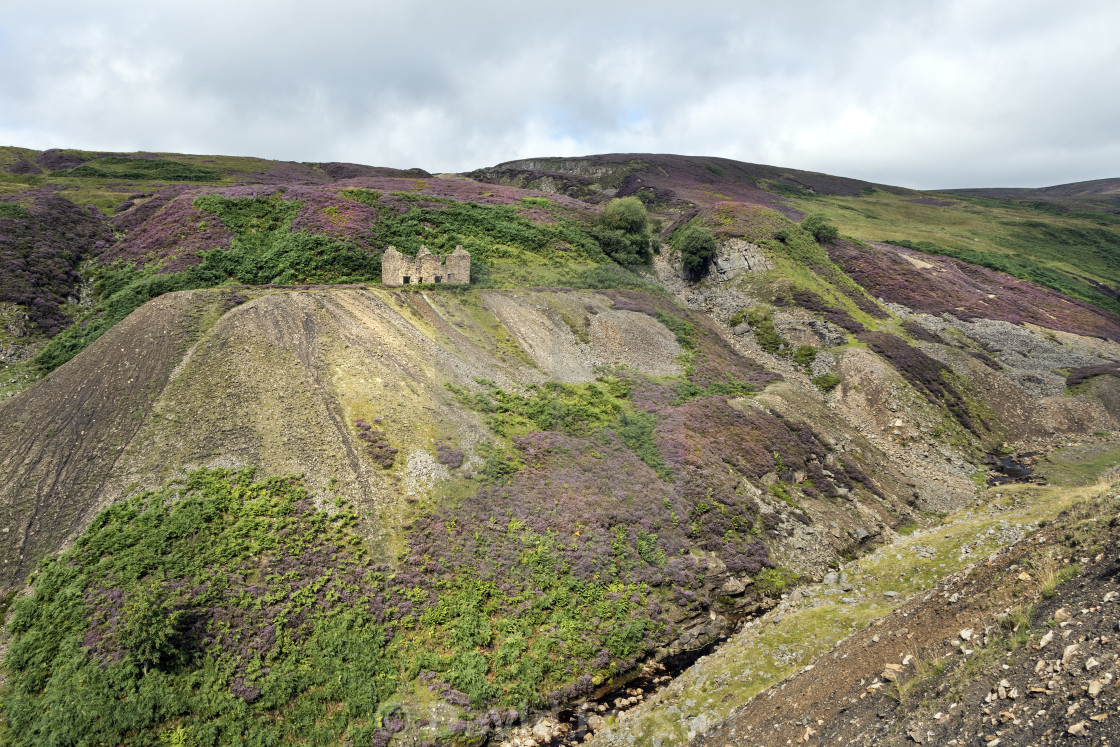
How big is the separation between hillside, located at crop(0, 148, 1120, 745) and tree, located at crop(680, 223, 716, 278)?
4044 millimetres

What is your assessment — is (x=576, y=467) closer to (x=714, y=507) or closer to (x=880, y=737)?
(x=714, y=507)

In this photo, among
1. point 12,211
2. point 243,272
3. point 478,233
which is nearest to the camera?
point 243,272

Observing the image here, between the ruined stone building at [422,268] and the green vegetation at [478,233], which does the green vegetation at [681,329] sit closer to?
the green vegetation at [478,233]

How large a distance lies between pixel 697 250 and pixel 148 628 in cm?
5921

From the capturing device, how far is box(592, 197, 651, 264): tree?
198 ft

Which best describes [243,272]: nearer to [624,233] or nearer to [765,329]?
[624,233]

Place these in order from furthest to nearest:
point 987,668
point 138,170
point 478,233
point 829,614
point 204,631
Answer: point 138,170 → point 478,233 → point 829,614 → point 204,631 → point 987,668

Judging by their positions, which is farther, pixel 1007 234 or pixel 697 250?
pixel 1007 234

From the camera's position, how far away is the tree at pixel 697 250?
2432 inches

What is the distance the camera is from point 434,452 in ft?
83.5

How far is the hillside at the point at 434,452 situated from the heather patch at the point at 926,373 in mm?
309

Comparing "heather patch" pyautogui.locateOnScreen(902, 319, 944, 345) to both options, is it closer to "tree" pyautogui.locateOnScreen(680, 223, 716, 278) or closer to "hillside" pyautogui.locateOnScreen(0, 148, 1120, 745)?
"hillside" pyautogui.locateOnScreen(0, 148, 1120, 745)

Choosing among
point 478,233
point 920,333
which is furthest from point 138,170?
point 920,333

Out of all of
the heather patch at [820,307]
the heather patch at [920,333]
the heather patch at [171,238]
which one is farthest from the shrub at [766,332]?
the heather patch at [171,238]
